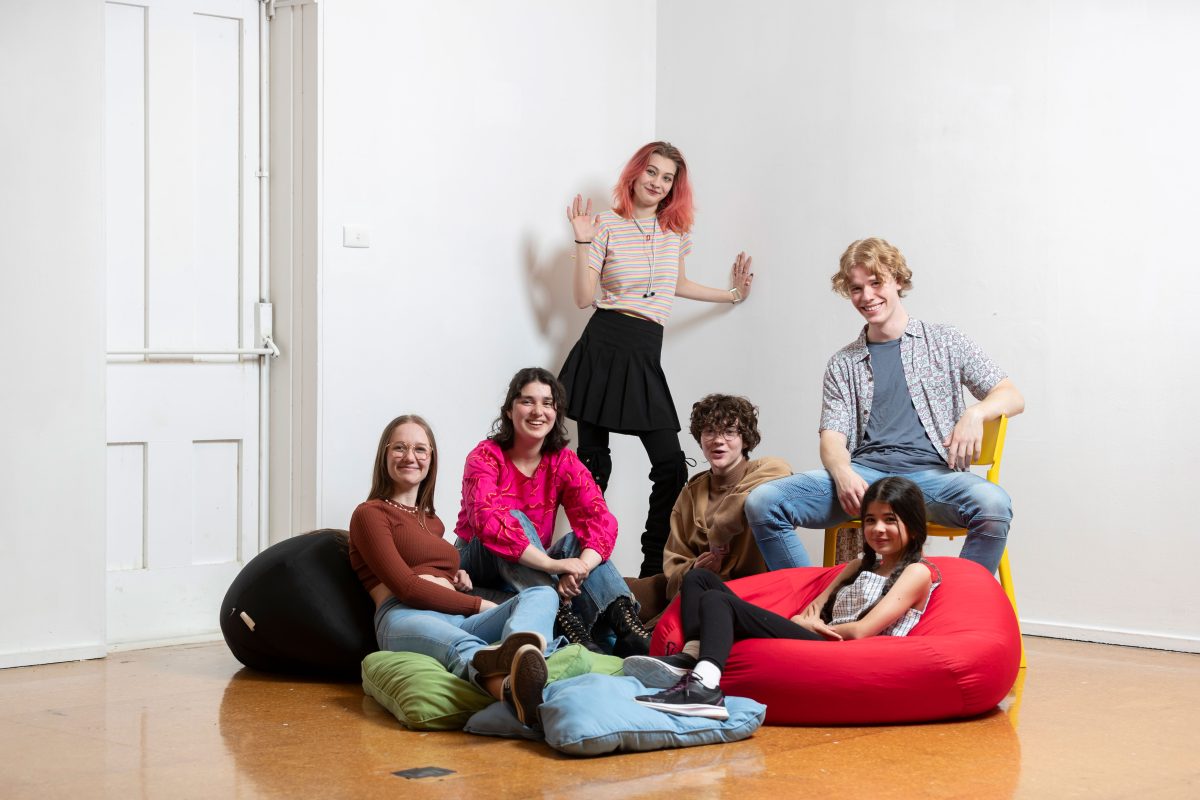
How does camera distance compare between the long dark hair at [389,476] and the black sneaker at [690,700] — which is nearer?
the black sneaker at [690,700]

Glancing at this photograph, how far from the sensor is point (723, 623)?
3.06 meters

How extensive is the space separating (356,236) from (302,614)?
1423mm

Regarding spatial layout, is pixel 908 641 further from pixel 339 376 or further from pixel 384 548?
pixel 339 376

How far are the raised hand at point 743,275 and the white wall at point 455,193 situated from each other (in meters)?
0.62

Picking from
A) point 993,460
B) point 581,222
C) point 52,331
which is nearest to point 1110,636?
point 993,460

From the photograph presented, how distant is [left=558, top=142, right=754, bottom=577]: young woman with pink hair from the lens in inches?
187

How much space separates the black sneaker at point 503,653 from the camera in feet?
9.37

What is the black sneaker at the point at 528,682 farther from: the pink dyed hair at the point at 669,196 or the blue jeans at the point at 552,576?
the pink dyed hair at the point at 669,196

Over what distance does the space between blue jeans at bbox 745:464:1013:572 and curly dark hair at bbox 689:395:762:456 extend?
0.26m

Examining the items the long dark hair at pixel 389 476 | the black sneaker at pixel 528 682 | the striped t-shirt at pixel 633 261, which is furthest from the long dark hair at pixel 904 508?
the striped t-shirt at pixel 633 261

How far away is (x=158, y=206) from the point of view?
4148 millimetres

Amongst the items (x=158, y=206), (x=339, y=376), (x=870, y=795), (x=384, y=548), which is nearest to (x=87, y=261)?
(x=158, y=206)

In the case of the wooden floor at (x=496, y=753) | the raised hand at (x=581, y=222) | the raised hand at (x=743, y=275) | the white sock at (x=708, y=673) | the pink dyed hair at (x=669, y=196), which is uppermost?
the pink dyed hair at (x=669, y=196)

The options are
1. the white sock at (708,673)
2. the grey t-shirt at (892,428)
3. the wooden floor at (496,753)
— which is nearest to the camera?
the wooden floor at (496,753)
